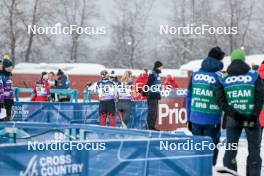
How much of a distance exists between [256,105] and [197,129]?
3.29 ft

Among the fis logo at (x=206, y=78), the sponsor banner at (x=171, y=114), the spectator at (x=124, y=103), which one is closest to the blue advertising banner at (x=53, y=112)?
the spectator at (x=124, y=103)

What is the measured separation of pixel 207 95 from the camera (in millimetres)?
7277

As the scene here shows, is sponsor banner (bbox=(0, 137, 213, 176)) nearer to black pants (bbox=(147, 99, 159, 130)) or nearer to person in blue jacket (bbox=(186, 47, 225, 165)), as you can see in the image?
person in blue jacket (bbox=(186, 47, 225, 165))

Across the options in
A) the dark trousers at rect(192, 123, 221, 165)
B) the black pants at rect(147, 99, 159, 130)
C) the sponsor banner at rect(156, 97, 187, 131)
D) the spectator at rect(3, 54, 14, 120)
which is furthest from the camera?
the sponsor banner at rect(156, 97, 187, 131)

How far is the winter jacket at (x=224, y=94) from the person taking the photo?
6.79 metres

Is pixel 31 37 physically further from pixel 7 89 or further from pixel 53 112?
pixel 53 112

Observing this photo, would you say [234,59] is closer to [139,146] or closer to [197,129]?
[197,129]

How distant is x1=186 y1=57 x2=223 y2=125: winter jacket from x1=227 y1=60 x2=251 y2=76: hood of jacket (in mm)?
321

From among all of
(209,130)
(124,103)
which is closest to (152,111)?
(124,103)

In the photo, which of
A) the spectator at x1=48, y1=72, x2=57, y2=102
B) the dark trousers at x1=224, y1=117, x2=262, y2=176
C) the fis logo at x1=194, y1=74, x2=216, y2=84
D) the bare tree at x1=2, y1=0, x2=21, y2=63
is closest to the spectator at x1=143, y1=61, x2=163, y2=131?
the fis logo at x1=194, y1=74, x2=216, y2=84

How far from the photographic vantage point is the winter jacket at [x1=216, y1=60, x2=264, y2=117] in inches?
267

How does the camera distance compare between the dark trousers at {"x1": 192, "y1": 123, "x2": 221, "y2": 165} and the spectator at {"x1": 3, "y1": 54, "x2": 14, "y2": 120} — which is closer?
the dark trousers at {"x1": 192, "y1": 123, "x2": 221, "y2": 165}

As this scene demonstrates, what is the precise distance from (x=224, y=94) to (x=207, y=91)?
1.17 ft

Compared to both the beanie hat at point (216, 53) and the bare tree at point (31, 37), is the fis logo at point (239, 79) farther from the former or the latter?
the bare tree at point (31, 37)
